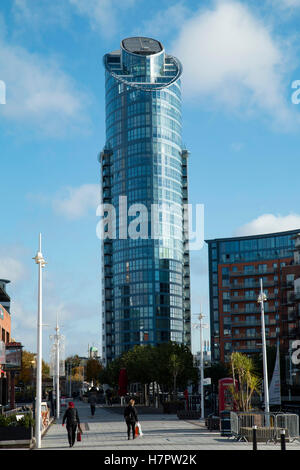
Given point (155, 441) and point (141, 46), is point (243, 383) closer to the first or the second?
point (155, 441)

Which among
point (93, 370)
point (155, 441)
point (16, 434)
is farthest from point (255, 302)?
point (16, 434)

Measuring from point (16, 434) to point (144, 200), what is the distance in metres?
149

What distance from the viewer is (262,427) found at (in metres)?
26.4

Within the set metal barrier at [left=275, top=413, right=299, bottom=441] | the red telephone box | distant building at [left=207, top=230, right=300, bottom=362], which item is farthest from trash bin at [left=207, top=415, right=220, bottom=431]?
distant building at [left=207, top=230, right=300, bottom=362]

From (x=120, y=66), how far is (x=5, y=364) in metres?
135

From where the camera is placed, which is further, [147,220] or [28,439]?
[147,220]

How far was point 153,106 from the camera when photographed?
581 ft

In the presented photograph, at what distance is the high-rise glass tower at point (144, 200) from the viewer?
170m

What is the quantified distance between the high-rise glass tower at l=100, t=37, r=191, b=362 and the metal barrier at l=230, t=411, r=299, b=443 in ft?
455

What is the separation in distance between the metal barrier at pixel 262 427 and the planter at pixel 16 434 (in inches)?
337

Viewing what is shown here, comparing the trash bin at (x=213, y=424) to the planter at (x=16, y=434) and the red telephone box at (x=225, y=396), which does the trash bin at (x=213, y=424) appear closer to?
the red telephone box at (x=225, y=396)

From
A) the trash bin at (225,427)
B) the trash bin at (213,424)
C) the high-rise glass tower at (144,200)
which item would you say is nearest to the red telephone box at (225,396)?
the trash bin at (213,424)

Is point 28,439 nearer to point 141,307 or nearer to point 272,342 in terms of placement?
point 272,342
